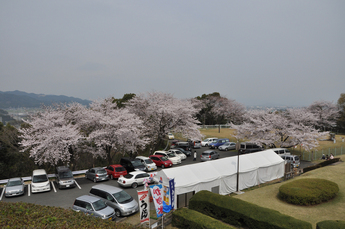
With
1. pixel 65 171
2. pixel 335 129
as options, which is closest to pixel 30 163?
pixel 65 171

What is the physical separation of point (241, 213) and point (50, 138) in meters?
20.7

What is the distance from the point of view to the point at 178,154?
101 ft

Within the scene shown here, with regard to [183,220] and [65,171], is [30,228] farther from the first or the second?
[65,171]

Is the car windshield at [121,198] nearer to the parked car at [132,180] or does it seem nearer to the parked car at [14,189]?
the parked car at [132,180]

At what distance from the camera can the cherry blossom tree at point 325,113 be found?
55.9 metres

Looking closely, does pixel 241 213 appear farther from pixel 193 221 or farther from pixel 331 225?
pixel 331 225

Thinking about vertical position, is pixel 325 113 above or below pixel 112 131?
above

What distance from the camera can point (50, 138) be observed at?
23.1m

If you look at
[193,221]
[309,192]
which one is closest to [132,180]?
[193,221]

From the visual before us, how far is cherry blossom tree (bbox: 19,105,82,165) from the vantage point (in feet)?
75.6

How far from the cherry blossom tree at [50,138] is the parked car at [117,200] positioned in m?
10.7

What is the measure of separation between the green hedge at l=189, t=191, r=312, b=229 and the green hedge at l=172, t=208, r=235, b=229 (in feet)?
5.36

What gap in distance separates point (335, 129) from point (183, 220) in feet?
206

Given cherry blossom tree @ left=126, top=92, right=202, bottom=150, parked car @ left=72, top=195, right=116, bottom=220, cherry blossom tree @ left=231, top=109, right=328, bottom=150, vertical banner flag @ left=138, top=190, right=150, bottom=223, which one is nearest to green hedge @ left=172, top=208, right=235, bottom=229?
vertical banner flag @ left=138, top=190, right=150, bottom=223
